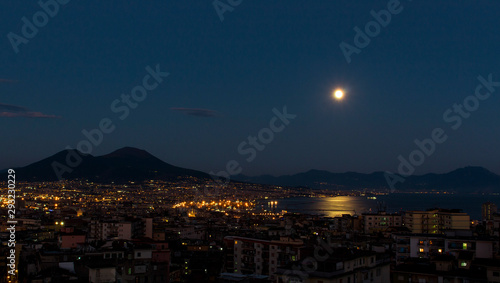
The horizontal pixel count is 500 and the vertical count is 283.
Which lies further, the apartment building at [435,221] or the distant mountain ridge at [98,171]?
the distant mountain ridge at [98,171]

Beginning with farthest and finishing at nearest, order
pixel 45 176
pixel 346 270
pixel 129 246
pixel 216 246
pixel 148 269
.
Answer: pixel 45 176 → pixel 216 246 → pixel 129 246 → pixel 148 269 → pixel 346 270

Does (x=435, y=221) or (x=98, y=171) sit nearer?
(x=435, y=221)

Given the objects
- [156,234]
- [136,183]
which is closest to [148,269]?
[156,234]

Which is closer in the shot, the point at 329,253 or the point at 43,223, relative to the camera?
the point at 329,253

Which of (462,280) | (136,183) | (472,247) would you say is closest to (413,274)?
(462,280)

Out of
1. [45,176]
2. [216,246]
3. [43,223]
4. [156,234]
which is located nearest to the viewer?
[216,246]

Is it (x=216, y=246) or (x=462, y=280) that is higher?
(x=462, y=280)

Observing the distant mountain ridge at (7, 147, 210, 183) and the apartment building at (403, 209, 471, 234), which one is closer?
the apartment building at (403, 209, 471, 234)

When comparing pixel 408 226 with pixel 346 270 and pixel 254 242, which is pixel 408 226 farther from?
pixel 346 270

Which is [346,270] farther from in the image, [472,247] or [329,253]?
[472,247]
